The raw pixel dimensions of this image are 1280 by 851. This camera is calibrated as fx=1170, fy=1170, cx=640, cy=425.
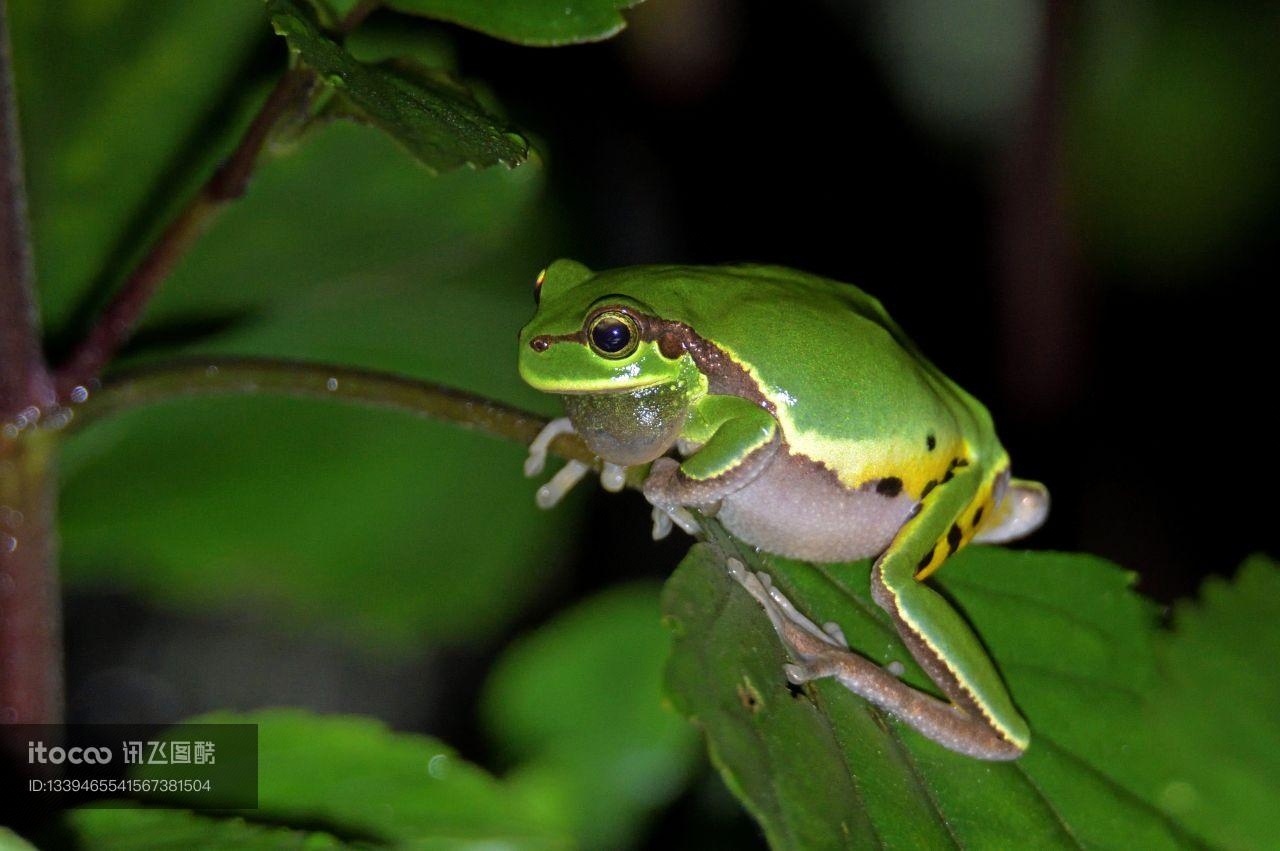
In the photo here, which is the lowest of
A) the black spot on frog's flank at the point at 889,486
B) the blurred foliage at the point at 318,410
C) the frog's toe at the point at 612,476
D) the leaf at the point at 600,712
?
the leaf at the point at 600,712

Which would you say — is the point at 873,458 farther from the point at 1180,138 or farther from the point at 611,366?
the point at 1180,138

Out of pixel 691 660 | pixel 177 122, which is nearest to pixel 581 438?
pixel 691 660

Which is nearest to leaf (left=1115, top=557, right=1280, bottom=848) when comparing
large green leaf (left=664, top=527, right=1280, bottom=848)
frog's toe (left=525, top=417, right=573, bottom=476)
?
large green leaf (left=664, top=527, right=1280, bottom=848)

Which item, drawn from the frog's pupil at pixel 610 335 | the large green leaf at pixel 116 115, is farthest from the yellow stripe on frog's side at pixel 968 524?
the large green leaf at pixel 116 115

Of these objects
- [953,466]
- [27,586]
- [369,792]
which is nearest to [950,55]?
[953,466]

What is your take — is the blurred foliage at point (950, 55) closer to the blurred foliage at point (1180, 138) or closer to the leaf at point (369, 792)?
the blurred foliage at point (1180, 138)
